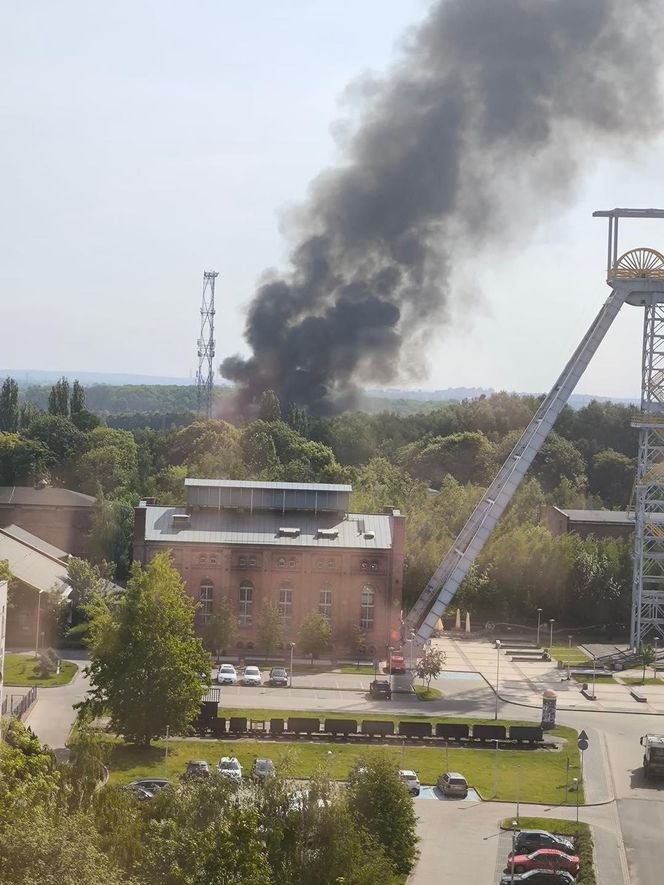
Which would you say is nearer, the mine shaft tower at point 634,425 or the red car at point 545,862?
the red car at point 545,862

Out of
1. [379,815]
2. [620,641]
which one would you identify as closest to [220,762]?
[379,815]

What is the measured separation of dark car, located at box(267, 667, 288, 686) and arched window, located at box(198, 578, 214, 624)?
654cm

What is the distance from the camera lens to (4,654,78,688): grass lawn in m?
51.1

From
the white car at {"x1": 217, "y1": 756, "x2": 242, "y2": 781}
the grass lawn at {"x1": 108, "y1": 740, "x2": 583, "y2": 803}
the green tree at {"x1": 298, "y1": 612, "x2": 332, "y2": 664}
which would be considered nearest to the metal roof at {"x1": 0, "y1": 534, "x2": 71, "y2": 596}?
the green tree at {"x1": 298, "y1": 612, "x2": 332, "y2": 664}

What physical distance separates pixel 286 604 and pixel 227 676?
24.8ft

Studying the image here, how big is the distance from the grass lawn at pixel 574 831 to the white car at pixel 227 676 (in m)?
18.3

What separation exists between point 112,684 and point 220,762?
505 cm

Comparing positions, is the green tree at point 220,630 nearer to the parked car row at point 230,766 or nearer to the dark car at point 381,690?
the dark car at point 381,690

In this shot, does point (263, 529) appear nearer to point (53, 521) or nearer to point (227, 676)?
point (227, 676)

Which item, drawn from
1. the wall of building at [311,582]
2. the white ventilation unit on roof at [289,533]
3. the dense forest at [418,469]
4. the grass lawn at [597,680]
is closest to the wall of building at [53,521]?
the dense forest at [418,469]

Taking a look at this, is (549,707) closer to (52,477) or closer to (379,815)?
(379,815)

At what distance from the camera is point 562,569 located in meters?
71.4

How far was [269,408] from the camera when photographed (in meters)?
106

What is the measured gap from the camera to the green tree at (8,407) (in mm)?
131625
